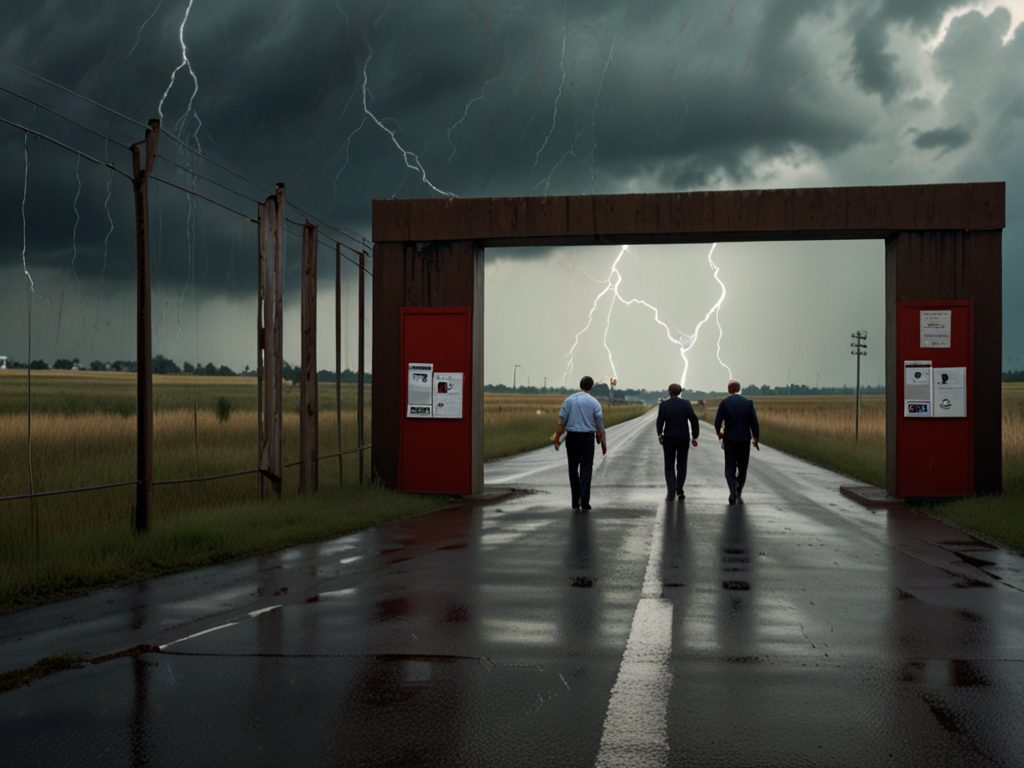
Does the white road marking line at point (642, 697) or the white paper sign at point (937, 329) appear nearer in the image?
the white road marking line at point (642, 697)

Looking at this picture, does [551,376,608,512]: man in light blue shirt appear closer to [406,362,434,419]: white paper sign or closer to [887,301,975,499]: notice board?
[406,362,434,419]: white paper sign

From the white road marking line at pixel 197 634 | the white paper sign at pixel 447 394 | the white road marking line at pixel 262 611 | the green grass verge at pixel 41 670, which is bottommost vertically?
the white road marking line at pixel 262 611

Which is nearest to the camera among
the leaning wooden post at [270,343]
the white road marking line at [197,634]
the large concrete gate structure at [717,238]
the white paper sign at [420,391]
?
the white road marking line at [197,634]

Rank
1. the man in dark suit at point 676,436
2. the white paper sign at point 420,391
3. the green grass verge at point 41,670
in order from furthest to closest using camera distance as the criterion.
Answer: the white paper sign at point 420,391
the man in dark suit at point 676,436
the green grass verge at point 41,670

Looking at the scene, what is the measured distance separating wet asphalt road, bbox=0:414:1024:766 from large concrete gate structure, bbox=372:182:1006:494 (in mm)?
5854

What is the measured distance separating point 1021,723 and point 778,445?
35267mm

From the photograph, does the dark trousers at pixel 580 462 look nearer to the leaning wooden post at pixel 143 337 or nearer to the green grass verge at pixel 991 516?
the green grass verge at pixel 991 516

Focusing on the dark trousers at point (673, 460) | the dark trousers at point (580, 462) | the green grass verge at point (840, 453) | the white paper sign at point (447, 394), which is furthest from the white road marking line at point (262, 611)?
the green grass verge at point (840, 453)

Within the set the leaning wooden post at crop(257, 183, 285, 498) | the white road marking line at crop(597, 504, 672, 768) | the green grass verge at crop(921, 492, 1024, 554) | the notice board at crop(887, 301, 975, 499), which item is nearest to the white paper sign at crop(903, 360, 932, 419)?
the notice board at crop(887, 301, 975, 499)

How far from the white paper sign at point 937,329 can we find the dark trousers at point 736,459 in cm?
319

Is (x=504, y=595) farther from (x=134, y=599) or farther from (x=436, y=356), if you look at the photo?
(x=436, y=356)

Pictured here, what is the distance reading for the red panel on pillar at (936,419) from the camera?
16.1 metres

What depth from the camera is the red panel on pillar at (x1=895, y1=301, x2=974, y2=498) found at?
16141 mm

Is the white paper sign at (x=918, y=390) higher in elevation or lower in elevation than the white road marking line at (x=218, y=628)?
higher
